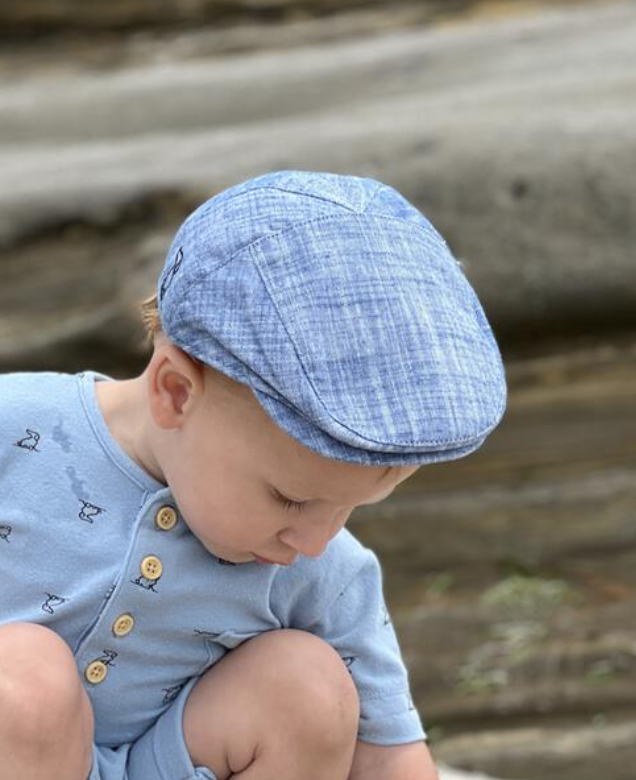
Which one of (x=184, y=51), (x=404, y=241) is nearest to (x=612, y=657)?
(x=404, y=241)

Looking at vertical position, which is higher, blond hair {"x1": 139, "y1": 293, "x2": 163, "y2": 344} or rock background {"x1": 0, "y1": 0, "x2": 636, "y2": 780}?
blond hair {"x1": 139, "y1": 293, "x2": 163, "y2": 344}

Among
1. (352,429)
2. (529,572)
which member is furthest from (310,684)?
(529,572)

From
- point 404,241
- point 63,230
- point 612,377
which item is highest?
point 404,241

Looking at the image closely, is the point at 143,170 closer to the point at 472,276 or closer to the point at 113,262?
the point at 113,262

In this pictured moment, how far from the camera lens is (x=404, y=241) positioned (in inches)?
55.6

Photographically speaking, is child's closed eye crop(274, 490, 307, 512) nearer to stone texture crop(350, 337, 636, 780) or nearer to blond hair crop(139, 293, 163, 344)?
blond hair crop(139, 293, 163, 344)

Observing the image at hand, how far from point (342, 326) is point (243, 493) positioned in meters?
0.23

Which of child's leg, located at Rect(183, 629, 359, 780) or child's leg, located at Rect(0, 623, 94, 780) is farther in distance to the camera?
child's leg, located at Rect(183, 629, 359, 780)

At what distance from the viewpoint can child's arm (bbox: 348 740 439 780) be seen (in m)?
1.73

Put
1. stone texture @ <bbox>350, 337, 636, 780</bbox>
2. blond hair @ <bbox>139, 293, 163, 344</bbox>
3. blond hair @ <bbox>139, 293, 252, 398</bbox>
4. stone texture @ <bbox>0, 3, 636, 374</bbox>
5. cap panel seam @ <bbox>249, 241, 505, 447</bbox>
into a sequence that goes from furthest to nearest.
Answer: stone texture @ <bbox>0, 3, 636, 374</bbox>, stone texture @ <bbox>350, 337, 636, 780</bbox>, blond hair @ <bbox>139, 293, 163, 344</bbox>, blond hair @ <bbox>139, 293, 252, 398</bbox>, cap panel seam @ <bbox>249, 241, 505, 447</bbox>

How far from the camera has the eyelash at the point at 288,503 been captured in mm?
1472

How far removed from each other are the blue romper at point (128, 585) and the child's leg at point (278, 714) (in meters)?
0.03

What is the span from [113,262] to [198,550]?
60.4 inches

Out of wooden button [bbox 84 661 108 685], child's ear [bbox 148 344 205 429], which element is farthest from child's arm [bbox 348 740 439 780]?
child's ear [bbox 148 344 205 429]
